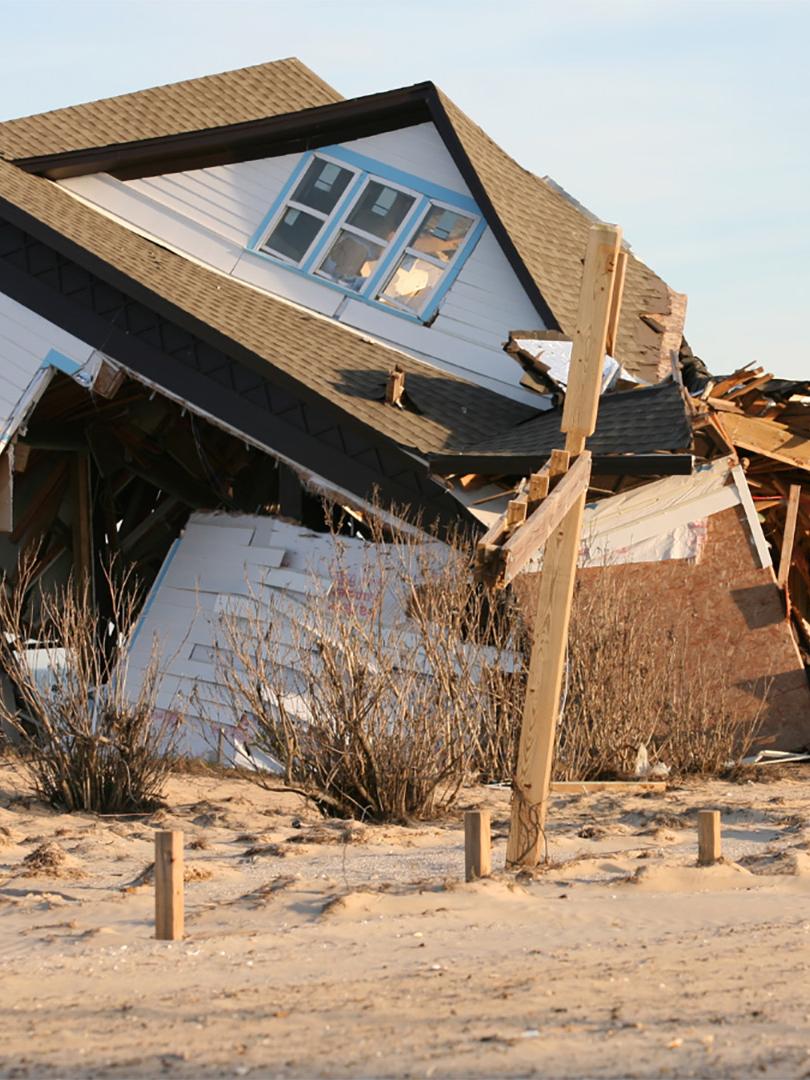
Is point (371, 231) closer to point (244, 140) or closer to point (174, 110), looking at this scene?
point (244, 140)

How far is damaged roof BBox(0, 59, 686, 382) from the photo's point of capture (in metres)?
17.3

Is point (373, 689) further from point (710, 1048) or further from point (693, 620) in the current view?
point (710, 1048)

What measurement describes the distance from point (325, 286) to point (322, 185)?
4.87ft

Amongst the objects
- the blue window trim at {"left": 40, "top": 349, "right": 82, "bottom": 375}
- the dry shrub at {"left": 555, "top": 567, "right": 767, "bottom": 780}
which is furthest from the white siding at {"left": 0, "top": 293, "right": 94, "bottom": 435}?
the dry shrub at {"left": 555, "top": 567, "right": 767, "bottom": 780}

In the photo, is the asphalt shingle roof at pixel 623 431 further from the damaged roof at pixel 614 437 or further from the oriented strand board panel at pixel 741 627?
the oriented strand board panel at pixel 741 627

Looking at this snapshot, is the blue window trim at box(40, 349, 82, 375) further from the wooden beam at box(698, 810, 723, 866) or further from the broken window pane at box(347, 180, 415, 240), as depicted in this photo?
the wooden beam at box(698, 810, 723, 866)

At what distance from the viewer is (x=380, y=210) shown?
18094mm

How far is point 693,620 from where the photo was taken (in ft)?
49.7

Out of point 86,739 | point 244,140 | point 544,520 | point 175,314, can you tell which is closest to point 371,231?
point 244,140

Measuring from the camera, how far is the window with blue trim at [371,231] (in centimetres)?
1753

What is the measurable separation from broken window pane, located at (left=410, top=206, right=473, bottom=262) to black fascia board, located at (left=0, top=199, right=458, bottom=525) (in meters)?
3.72

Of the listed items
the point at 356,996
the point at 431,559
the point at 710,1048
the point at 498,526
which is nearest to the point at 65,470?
the point at 431,559

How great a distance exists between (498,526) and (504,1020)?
265 cm

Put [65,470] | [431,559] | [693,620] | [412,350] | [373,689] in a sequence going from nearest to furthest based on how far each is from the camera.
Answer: [373,689]
[431,559]
[693,620]
[412,350]
[65,470]
